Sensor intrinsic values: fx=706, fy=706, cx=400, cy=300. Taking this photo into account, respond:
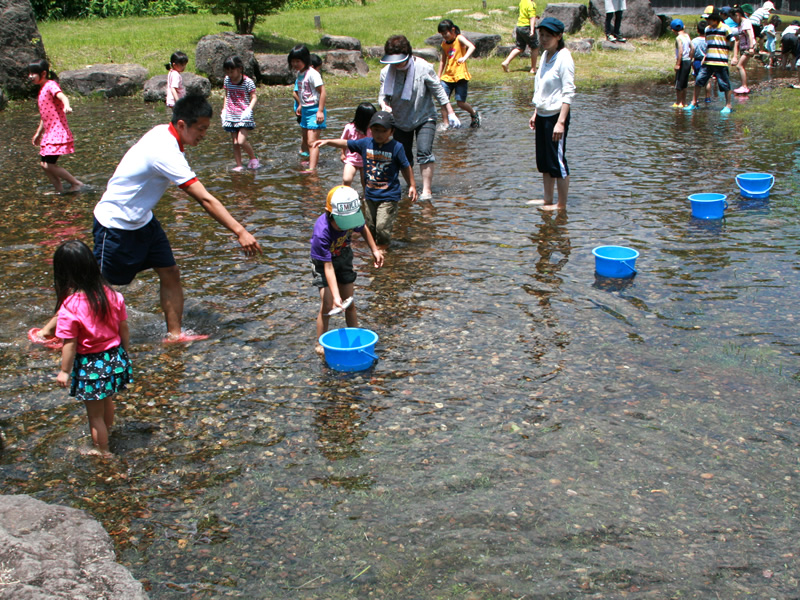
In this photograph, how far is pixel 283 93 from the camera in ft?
63.8

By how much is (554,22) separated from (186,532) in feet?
21.0

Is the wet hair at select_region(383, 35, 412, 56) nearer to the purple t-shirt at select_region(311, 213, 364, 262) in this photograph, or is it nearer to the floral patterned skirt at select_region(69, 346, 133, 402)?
the purple t-shirt at select_region(311, 213, 364, 262)

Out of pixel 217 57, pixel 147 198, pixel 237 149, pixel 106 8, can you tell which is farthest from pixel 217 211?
pixel 106 8

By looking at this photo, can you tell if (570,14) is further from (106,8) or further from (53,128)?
(53,128)

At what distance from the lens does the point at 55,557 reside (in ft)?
10.5

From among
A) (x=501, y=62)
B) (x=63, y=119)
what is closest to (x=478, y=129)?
(x=63, y=119)

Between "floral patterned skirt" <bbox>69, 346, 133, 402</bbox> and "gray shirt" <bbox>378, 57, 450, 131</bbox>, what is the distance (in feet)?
18.0

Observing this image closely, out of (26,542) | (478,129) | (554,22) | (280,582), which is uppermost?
(554,22)

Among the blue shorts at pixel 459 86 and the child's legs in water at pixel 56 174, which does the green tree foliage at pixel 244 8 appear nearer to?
the blue shorts at pixel 459 86

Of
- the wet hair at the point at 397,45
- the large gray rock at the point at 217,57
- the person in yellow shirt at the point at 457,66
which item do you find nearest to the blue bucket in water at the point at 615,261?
the wet hair at the point at 397,45

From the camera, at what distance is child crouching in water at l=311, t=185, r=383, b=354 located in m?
5.11

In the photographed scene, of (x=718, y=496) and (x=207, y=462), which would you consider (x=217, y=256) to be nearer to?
(x=207, y=462)

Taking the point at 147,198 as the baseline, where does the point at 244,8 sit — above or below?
above

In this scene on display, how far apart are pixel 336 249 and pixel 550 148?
12.8ft
